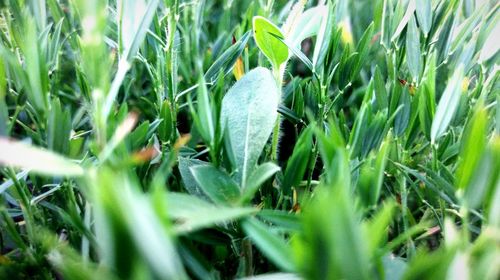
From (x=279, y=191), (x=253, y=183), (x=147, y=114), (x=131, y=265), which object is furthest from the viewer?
(x=147, y=114)

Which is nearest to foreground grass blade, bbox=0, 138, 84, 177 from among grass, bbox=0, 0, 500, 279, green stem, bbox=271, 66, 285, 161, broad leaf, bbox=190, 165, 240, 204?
grass, bbox=0, 0, 500, 279

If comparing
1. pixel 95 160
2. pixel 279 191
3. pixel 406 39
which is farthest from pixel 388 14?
pixel 95 160

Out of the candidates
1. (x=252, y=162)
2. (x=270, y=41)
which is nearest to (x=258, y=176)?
(x=252, y=162)

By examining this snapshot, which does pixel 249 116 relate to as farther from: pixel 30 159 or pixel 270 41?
pixel 30 159

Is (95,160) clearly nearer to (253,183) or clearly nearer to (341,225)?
(253,183)

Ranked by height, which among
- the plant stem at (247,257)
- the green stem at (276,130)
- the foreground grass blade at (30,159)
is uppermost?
the foreground grass blade at (30,159)

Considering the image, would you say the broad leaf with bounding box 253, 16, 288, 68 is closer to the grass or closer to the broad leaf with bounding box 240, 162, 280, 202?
the grass

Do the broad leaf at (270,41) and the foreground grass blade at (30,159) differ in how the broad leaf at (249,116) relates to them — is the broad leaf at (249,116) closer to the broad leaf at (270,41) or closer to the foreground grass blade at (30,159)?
the broad leaf at (270,41)

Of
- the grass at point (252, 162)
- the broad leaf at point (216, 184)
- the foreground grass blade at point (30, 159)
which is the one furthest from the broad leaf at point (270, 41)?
the foreground grass blade at point (30, 159)
